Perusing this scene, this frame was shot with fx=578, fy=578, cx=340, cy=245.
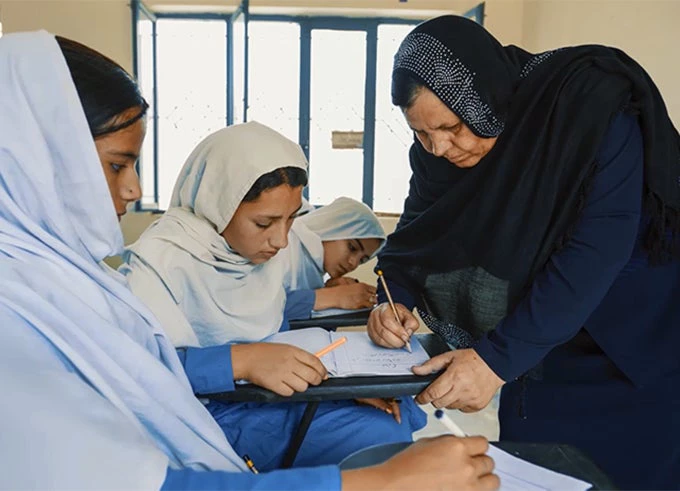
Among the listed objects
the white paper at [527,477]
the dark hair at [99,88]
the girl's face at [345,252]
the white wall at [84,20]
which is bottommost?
the girl's face at [345,252]

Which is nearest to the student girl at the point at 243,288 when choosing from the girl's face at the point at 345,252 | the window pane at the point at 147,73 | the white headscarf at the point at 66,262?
the white headscarf at the point at 66,262

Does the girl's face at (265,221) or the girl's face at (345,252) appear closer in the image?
the girl's face at (265,221)

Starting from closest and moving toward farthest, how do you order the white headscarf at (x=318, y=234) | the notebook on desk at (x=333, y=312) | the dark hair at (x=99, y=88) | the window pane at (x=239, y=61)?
the dark hair at (x=99, y=88) < the notebook on desk at (x=333, y=312) < the white headscarf at (x=318, y=234) < the window pane at (x=239, y=61)

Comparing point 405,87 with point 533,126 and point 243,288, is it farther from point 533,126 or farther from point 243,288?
point 243,288

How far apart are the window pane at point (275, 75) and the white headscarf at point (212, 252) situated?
2907 millimetres

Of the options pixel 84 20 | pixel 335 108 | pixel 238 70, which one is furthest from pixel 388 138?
pixel 84 20

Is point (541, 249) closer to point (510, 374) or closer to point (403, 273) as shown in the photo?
point (510, 374)

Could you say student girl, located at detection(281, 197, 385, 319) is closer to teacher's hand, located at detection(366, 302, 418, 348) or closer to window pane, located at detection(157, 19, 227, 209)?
teacher's hand, located at detection(366, 302, 418, 348)

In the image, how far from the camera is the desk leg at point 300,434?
1.09 metres

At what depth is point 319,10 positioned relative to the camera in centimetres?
418

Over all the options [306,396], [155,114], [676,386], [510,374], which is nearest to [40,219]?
[306,396]

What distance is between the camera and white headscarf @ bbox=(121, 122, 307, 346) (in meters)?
1.27

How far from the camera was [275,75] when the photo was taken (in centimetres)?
430

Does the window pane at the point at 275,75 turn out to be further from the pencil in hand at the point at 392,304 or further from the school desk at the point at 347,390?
the school desk at the point at 347,390
